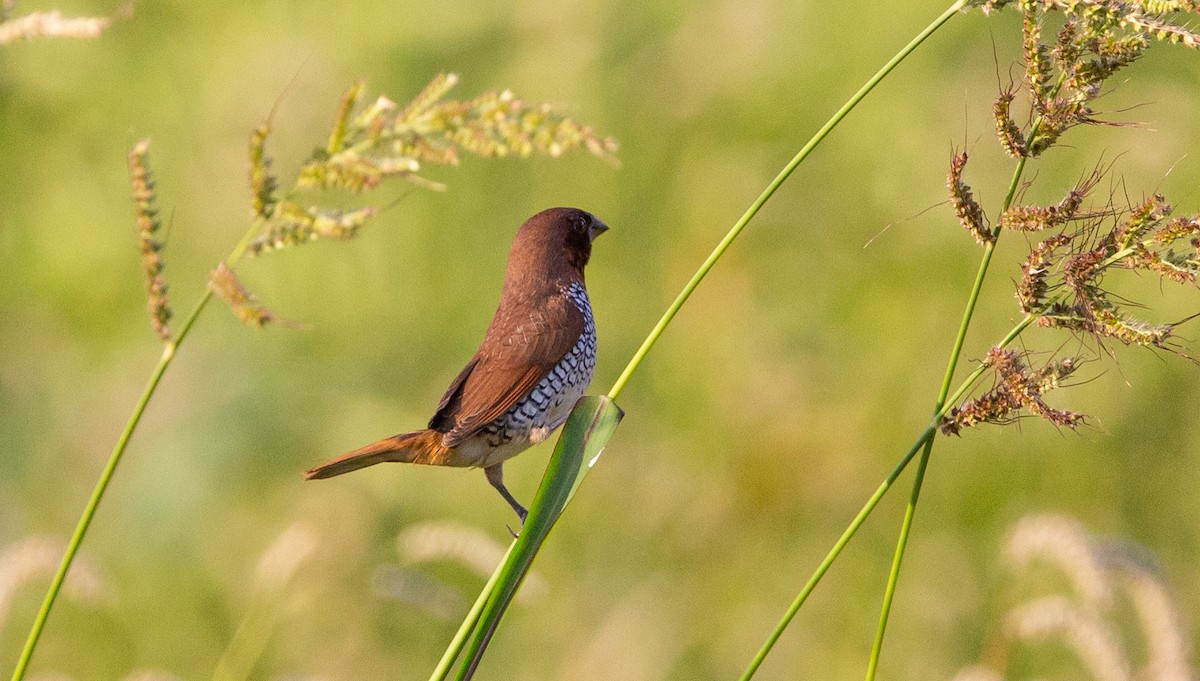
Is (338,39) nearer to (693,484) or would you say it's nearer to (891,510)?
(693,484)

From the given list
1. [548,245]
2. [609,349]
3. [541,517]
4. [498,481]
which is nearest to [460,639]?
[541,517]

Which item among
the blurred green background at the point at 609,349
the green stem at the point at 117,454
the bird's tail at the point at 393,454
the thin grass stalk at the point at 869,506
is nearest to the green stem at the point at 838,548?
the thin grass stalk at the point at 869,506

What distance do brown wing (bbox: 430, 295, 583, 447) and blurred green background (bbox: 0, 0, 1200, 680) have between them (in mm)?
1685

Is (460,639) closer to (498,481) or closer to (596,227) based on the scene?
(498,481)

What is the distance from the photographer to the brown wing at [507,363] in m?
1.89

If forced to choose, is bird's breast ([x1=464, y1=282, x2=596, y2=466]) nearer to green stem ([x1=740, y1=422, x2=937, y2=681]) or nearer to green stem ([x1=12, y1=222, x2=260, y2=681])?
green stem ([x1=740, y1=422, x2=937, y2=681])

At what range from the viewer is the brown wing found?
1892 millimetres

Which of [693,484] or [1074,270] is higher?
[693,484]

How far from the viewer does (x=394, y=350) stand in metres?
4.43

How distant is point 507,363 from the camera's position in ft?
6.39

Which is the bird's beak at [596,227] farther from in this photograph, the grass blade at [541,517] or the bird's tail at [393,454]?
the grass blade at [541,517]

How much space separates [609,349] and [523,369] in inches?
89.5

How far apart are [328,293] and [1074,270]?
3307mm

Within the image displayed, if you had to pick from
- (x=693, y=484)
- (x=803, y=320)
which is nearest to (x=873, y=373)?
(x=803, y=320)
